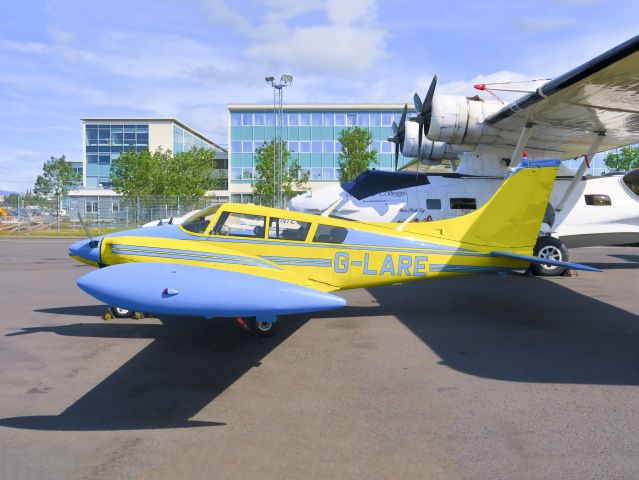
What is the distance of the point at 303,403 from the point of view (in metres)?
4.91

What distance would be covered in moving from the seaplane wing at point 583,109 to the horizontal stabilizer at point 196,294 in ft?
24.0

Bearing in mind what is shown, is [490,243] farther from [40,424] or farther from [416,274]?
[40,424]

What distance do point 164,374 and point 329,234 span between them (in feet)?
11.7

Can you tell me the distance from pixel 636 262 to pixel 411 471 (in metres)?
18.8

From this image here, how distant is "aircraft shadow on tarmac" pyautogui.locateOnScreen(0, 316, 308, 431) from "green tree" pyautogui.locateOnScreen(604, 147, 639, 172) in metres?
46.6

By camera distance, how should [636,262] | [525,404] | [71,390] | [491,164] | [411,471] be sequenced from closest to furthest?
[411,471] → [525,404] → [71,390] → [491,164] → [636,262]

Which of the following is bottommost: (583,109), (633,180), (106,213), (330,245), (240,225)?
(330,245)

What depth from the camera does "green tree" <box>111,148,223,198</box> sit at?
146 feet

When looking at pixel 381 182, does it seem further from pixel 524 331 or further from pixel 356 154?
pixel 356 154

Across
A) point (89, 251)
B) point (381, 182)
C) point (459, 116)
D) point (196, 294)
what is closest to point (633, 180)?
point (459, 116)

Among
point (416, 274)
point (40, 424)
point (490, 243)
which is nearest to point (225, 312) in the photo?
point (40, 424)

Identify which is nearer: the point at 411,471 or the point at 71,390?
the point at 411,471

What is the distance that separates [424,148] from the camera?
18.3 m

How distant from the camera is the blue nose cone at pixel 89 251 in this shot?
25.2ft
